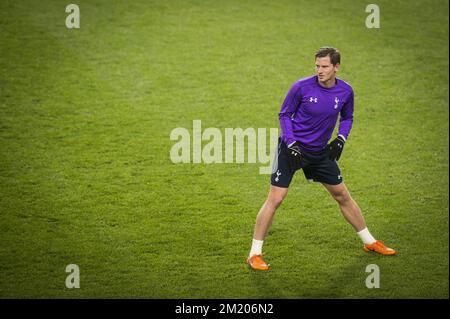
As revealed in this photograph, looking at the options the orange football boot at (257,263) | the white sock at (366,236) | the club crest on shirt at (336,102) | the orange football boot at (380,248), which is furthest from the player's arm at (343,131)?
the orange football boot at (257,263)

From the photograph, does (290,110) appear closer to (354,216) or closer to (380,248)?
(354,216)

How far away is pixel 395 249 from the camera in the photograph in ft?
22.0

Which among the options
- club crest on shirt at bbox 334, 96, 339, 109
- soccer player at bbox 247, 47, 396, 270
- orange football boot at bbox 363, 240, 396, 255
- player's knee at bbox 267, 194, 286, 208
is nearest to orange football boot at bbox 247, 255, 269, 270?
soccer player at bbox 247, 47, 396, 270

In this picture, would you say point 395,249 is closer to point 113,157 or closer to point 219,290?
point 219,290

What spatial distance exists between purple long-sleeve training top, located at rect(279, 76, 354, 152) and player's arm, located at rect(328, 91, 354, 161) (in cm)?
2

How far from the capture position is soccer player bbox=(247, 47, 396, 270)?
595 centimetres

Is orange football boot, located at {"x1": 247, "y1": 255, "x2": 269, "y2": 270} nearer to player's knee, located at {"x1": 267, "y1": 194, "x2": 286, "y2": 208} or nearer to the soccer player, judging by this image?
the soccer player

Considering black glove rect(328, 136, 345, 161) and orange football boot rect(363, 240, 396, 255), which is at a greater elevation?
black glove rect(328, 136, 345, 161)

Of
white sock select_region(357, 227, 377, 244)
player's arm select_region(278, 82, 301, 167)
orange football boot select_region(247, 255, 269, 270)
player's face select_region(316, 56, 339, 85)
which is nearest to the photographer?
player's face select_region(316, 56, 339, 85)

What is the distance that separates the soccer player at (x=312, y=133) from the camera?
595 centimetres

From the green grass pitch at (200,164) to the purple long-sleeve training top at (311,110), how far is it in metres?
1.18

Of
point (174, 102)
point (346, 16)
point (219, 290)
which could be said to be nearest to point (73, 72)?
point (174, 102)

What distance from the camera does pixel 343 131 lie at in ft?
20.7

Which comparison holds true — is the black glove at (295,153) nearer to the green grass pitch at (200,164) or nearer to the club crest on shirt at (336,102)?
the club crest on shirt at (336,102)
